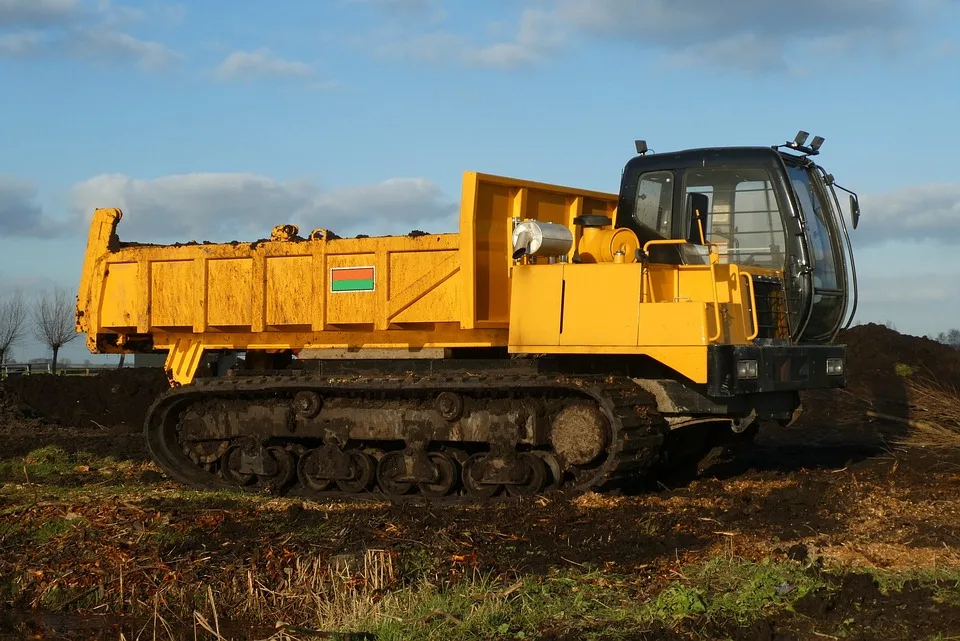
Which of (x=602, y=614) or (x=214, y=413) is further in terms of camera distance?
(x=214, y=413)

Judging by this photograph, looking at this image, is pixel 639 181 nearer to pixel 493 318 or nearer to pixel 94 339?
pixel 493 318

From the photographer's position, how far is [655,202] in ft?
36.9

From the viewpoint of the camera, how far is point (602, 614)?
613 cm

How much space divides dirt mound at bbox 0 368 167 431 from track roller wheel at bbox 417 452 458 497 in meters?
11.3

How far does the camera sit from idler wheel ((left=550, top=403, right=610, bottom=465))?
32.6 feet

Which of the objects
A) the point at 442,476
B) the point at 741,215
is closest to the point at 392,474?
the point at 442,476

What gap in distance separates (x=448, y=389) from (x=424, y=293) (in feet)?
3.14

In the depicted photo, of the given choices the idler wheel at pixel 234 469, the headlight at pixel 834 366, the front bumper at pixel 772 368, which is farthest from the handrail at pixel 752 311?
the idler wheel at pixel 234 469

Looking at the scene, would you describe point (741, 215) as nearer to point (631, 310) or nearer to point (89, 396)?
point (631, 310)

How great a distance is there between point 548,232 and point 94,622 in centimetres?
514

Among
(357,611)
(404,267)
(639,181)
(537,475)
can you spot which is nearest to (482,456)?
(537,475)

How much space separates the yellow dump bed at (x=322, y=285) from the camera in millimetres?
10664

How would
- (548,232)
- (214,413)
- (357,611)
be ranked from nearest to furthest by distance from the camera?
1. (357,611)
2. (548,232)
3. (214,413)

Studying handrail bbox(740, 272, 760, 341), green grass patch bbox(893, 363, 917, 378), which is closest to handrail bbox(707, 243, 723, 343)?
handrail bbox(740, 272, 760, 341)
